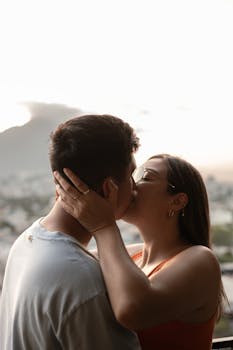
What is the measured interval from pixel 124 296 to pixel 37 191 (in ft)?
2.18

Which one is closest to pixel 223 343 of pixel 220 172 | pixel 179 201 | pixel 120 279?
pixel 220 172

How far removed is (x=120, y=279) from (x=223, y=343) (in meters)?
0.90

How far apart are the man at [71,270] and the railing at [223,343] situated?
2.62 ft

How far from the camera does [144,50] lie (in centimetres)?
166

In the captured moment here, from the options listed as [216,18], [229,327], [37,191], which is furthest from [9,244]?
[216,18]

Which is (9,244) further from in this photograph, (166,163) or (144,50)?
(144,50)

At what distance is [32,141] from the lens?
161 cm

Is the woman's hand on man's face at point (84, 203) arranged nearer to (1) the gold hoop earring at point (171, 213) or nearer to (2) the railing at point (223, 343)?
(1) the gold hoop earring at point (171, 213)

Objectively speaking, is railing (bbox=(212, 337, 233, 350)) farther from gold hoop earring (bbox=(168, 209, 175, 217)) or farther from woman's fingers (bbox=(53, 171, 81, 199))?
woman's fingers (bbox=(53, 171, 81, 199))

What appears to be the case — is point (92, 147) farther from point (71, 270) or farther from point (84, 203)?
point (71, 270)

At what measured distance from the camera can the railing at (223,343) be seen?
1.76 metres

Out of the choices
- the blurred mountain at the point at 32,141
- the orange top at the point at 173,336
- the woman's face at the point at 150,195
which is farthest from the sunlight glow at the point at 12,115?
the orange top at the point at 173,336

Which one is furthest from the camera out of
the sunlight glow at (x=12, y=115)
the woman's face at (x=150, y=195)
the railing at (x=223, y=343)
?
the railing at (x=223, y=343)

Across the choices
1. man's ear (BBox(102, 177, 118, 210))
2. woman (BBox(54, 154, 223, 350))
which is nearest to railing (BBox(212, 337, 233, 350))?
woman (BBox(54, 154, 223, 350))
